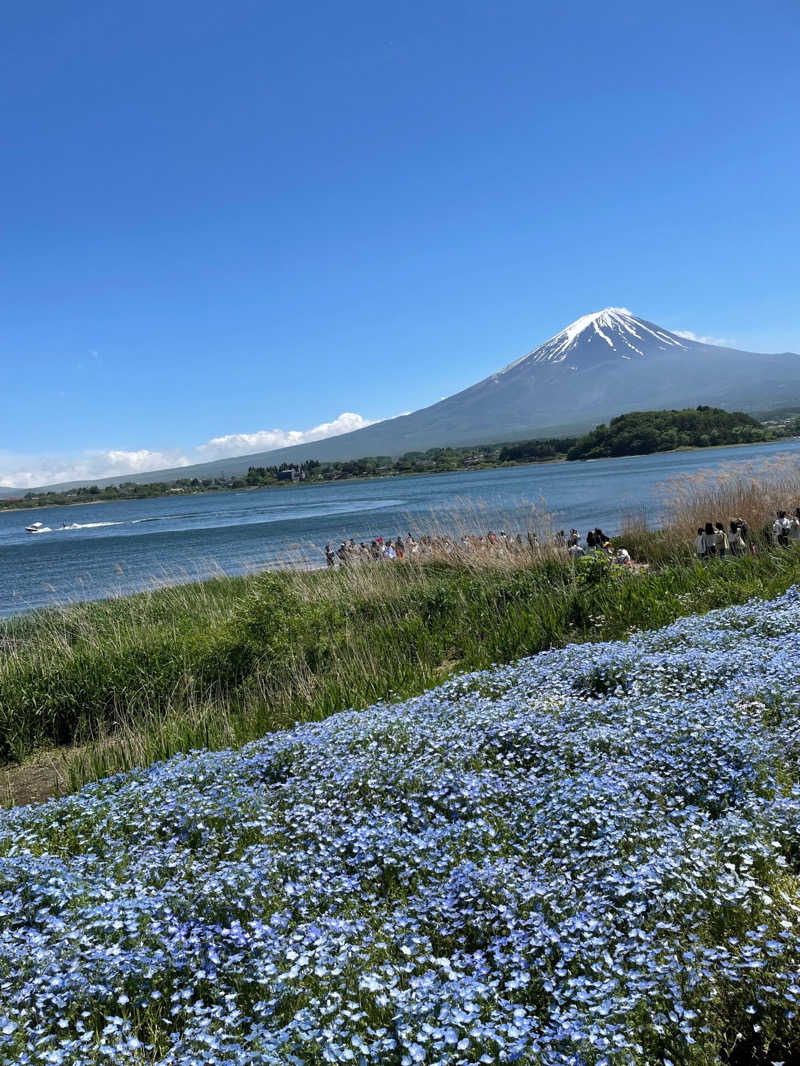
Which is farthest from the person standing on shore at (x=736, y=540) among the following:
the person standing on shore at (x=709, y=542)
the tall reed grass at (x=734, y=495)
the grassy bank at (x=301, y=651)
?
the grassy bank at (x=301, y=651)

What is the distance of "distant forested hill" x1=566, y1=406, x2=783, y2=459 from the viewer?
128750 millimetres


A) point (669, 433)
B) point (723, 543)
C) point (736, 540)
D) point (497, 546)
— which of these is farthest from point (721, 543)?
point (669, 433)

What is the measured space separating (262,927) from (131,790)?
2.30 metres

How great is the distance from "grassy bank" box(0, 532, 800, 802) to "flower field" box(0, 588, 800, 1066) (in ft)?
7.86

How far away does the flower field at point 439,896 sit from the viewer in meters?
2.69

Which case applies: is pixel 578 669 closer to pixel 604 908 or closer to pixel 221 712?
pixel 604 908

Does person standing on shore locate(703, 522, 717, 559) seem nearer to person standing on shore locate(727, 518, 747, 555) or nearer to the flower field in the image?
person standing on shore locate(727, 518, 747, 555)

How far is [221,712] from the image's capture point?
8.55m

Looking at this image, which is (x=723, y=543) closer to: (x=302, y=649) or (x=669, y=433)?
(x=302, y=649)

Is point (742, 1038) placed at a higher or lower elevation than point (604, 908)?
lower

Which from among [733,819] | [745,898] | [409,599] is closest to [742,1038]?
[745,898]

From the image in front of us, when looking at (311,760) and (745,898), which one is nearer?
(745,898)

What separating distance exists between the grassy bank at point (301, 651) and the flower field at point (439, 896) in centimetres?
239

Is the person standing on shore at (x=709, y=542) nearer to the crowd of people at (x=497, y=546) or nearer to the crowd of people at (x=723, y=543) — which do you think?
the crowd of people at (x=723, y=543)
